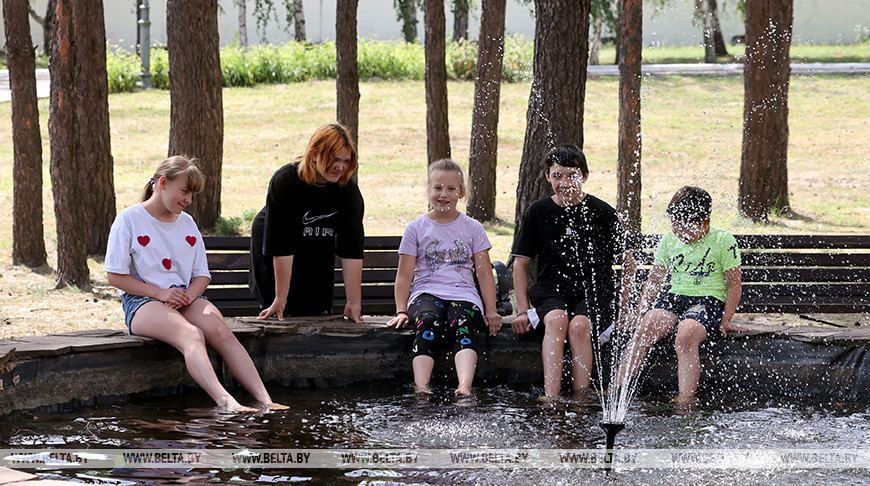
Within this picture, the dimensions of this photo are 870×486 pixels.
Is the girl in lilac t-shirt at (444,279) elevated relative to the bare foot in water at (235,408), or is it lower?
elevated

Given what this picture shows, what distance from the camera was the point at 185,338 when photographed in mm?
4914

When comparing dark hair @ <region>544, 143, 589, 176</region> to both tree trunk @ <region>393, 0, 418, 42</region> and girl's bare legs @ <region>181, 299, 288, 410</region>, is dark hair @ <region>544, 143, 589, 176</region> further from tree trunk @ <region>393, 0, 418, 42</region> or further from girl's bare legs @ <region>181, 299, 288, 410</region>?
tree trunk @ <region>393, 0, 418, 42</region>

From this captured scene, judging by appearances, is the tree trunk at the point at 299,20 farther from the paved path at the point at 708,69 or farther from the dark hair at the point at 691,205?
the dark hair at the point at 691,205

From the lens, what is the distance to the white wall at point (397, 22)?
32.7m

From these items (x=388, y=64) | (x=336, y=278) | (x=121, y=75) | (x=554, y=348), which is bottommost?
(x=554, y=348)

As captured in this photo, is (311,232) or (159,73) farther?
(159,73)

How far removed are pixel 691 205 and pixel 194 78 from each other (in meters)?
6.44

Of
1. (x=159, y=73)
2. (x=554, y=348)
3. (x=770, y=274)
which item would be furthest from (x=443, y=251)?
(x=159, y=73)

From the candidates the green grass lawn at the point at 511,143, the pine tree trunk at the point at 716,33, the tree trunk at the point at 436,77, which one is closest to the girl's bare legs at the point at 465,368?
the green grass lawn at the point at 511,143

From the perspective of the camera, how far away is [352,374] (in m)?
5.52

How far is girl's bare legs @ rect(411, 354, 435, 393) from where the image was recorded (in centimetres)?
519

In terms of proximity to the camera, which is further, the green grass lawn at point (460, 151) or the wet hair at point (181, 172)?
the green grass lawn at point (460, 151)

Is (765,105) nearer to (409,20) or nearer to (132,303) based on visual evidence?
(132,303)

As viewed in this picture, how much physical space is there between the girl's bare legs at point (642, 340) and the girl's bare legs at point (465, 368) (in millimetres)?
804
